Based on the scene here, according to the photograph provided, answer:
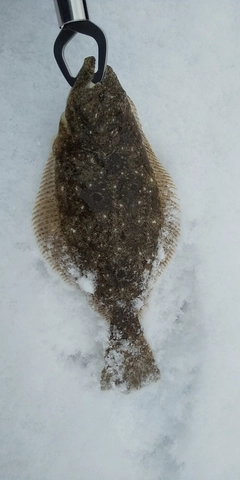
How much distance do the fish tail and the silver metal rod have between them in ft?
4.19

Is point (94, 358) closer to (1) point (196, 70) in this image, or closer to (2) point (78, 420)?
(2) point (78, 420)

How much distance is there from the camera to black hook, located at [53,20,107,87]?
1.76m

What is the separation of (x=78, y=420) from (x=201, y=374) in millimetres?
655

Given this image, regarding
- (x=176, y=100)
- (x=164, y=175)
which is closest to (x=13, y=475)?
(x=164, y=175)

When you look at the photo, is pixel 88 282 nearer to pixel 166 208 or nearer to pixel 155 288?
pixel 155 288

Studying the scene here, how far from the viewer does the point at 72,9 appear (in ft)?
5.65

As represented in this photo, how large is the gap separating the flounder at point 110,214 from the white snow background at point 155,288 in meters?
0.11

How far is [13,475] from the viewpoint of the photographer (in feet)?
7.75

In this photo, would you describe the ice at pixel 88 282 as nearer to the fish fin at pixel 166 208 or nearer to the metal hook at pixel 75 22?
the fish fin at pixel 166 208

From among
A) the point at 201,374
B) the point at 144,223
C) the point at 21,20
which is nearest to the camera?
the point at 144,223

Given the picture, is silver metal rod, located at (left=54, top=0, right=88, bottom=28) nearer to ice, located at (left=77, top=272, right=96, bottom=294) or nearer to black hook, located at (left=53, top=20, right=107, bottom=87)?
black hook, located at (left=53, top=20, right=107, bottom=87)

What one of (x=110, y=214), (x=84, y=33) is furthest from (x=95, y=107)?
(x=110, y=214)

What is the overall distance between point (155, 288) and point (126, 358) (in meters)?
0.36

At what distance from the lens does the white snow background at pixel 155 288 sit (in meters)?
2.32
